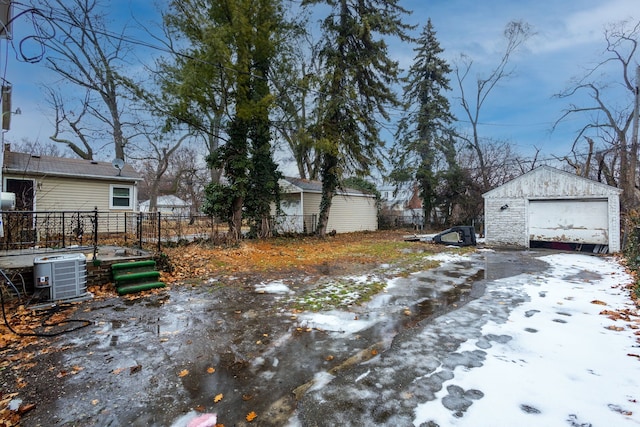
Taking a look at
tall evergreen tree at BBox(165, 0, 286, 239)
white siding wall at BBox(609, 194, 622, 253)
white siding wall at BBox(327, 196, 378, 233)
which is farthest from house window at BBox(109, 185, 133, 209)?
white siding wall at BBox(609, 194, 622, 253)

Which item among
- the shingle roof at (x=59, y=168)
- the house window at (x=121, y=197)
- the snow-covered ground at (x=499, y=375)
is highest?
the shingle roof at (x=59, y=168)

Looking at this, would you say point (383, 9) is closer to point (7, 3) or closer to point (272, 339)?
point (7, 3)

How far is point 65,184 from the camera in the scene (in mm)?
12609

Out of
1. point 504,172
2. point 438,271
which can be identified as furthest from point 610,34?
point 438,271

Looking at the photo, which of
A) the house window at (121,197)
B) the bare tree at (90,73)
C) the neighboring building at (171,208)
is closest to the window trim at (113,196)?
the house window at (121,197)

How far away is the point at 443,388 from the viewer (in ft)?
8.93

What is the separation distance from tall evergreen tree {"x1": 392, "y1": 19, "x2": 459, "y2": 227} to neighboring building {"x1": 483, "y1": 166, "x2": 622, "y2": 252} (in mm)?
6948

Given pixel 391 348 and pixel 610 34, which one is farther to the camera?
pixel 610 34

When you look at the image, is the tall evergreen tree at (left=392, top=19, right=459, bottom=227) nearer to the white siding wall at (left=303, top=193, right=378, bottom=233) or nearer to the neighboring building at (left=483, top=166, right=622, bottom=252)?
the white siding wall at (left=303, top=193, right=378, bottom=233)

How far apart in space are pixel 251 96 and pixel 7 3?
7.20 m

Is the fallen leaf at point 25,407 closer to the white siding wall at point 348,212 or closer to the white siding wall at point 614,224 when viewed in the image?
the white siding wall at point 348,212

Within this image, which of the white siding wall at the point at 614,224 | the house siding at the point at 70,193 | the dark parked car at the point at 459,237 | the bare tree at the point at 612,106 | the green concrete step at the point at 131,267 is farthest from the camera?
the bare tree at the point at 612,106

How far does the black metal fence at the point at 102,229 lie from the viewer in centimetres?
827

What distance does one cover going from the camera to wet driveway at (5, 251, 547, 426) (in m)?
2.44
